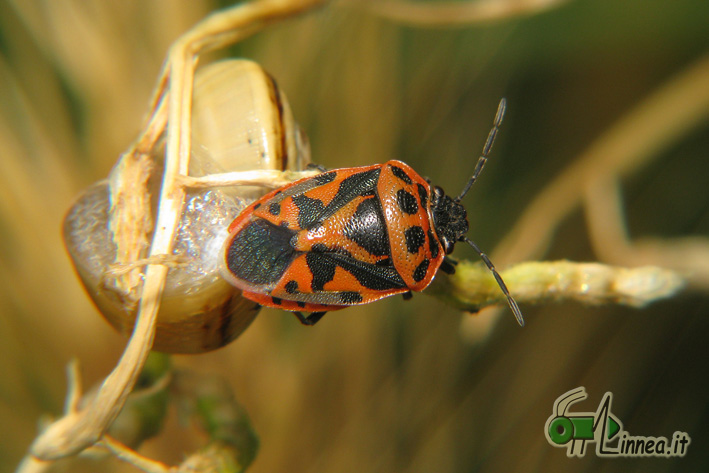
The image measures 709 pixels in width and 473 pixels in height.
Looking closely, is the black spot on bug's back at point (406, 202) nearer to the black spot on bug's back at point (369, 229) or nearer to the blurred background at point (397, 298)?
the black spot on bug's back at point (369, 229)

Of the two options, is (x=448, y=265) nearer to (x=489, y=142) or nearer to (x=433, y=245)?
(x=433, y=245)

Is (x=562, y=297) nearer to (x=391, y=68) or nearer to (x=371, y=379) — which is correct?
(x=371, y=379)

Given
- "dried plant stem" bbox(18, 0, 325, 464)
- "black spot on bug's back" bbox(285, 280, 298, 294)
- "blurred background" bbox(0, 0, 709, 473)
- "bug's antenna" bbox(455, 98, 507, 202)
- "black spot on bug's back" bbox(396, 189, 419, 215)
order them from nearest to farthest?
Answer: "dried plant stem" bbox(18, 0, 325, 464), "black spot on bug's back" bbox(285, 280, 298, 294), "black spot on bug's back" bbox(396, 189, 419, 215), "bug's antenna" bbox(455, 98, 507, 202), "blurred background" bbox(0, 0, 709, 473)

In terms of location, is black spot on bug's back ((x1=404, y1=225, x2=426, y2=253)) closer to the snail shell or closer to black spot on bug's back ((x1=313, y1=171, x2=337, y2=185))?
black spot on bug's back ((x1=313, y1=171, x2=337, y2=185))

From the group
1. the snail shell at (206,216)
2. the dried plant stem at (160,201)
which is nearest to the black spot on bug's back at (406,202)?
the snail shell at (206,216)

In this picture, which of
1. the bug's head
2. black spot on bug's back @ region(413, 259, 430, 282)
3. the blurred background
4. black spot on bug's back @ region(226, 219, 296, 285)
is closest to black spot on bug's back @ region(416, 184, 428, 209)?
the bug's head

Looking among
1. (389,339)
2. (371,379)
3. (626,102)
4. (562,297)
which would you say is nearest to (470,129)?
(626,102)
